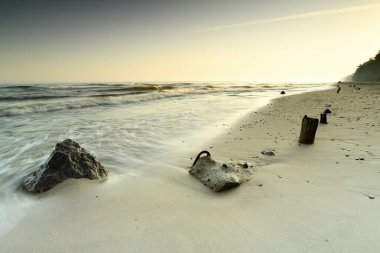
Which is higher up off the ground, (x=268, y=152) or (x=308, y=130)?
(x=308, y=130)

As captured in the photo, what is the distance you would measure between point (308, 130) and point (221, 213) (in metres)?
3.64

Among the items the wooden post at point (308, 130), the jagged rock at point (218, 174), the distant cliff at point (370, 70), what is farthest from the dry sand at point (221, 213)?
the distant cliff at point (370, 70)

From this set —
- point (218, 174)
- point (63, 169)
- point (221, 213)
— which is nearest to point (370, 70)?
point (218, 174)

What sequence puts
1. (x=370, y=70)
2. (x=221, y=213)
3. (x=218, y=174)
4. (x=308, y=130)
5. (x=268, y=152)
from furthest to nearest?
(x=370, y=70) → (x=308, y=130) → (x=268, y=152) → (x=218, y=174) → (x=221, y=213)

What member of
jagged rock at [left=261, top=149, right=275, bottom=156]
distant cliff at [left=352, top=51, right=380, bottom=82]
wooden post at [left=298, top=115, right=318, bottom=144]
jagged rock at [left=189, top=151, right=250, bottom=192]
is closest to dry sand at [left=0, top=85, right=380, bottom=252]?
jagged rock at [left=189, top=151, right=250, bottom=192]

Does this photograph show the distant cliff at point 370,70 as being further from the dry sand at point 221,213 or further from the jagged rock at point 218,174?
the jagged rock at point 218,174

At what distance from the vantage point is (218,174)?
3744mm

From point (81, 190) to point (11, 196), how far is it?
0.98 metres

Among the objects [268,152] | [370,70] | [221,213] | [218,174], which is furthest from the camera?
[370,70]

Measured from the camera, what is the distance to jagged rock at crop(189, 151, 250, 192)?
3.54 metres

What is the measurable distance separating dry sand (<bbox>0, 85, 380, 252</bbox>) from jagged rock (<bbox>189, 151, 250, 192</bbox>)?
0.39 feet

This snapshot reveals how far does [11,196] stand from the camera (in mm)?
3623

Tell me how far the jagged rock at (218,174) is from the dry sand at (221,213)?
0.39 feet

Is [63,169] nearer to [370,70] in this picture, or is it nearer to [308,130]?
[308,130]
